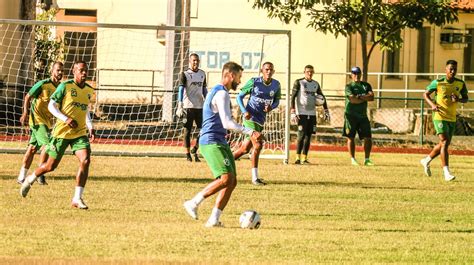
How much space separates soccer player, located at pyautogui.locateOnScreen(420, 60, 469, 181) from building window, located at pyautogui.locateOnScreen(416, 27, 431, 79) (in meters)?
23.6

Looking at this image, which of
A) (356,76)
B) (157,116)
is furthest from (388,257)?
(157,116)

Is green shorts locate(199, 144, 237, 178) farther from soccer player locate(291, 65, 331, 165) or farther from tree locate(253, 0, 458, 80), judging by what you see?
tree locate(253, 0, 458, 80)

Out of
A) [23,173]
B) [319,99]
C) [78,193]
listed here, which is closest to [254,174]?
[23,173]

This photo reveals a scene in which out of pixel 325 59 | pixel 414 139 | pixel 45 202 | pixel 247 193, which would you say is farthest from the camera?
pixel 325 59

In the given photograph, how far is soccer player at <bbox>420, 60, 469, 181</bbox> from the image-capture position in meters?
22.2

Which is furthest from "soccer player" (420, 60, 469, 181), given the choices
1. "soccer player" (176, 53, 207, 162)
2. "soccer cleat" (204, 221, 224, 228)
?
"soccer cleat" (204, 221, 224, 228)

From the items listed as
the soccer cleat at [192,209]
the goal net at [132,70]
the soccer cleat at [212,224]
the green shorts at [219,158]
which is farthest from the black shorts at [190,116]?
the soccer cleat at [212,224]

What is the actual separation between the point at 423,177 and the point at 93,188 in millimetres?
6720

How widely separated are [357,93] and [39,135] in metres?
8.68

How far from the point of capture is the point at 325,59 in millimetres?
44219

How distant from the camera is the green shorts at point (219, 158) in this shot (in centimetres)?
1430

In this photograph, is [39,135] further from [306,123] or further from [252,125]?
[306,123]

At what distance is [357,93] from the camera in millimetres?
26328

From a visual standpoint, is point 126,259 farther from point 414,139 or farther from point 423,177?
point 414,139
